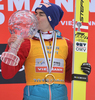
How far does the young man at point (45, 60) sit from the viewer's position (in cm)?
150

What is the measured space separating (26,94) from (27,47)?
358 millimetres

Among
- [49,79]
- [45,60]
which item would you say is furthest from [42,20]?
[49,79]

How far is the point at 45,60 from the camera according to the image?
1.52 meters

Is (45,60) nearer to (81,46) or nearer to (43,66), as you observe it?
(43,66)

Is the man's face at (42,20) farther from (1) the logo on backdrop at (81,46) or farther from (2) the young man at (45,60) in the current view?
(1) the logo on backdrop at (81,46)

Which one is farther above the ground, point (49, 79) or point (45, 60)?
point (45, 60)

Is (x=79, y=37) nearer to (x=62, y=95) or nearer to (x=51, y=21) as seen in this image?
(x=51, y=21)

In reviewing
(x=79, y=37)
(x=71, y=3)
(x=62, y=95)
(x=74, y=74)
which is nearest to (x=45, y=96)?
(x=62, y=95)

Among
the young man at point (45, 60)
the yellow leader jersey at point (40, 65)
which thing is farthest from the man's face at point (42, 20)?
the yellow leader jersey at point (40, 65)

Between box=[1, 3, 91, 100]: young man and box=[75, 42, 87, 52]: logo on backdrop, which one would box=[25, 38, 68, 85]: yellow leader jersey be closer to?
box=[1, 3, 91, 100]: young man

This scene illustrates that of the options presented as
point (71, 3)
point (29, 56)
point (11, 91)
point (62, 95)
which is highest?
point (71, 3)

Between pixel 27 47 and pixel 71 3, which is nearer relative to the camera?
pixel 27 47

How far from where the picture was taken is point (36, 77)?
152cm

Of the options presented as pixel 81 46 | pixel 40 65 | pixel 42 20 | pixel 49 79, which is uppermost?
pixel 42 20
